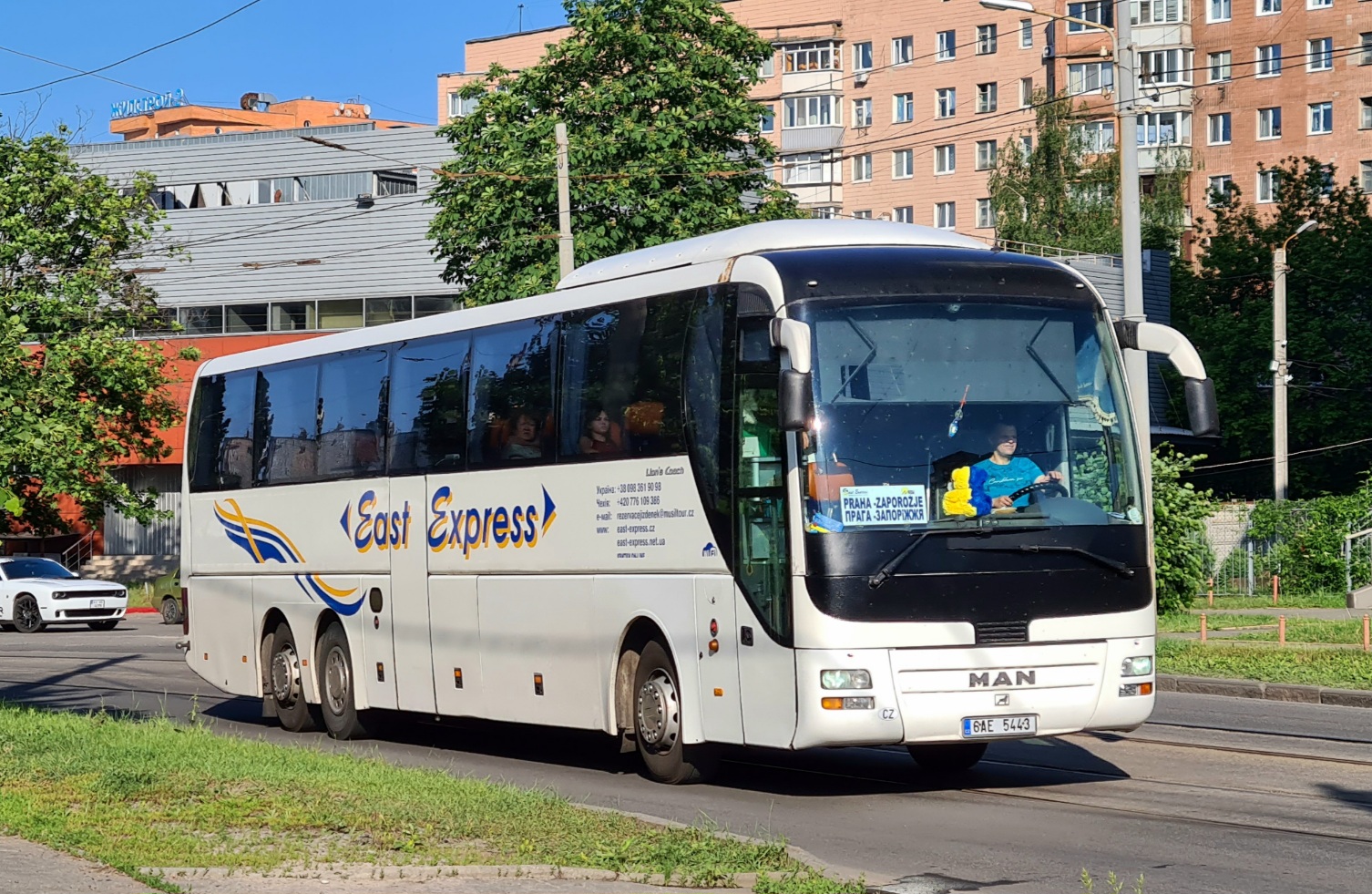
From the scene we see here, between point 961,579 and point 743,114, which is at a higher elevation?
point 743,114

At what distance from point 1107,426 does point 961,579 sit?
1452 millimetres

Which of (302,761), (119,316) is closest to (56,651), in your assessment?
(119,316)

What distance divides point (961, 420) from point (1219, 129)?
8004 centimetres

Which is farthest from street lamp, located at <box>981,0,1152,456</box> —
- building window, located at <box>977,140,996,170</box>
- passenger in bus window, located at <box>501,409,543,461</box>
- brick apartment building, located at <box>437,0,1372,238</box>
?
building window, located at <box>977,140,996,170</box>

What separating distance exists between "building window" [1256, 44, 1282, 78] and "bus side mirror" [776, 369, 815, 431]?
78.8 metres

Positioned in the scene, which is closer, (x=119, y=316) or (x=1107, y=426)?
(x=1107, y=426)

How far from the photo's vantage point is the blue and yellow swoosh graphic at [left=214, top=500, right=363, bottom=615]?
1709 cm

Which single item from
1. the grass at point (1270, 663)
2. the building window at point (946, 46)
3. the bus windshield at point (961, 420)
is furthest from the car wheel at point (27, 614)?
the building window at point (946, 46)

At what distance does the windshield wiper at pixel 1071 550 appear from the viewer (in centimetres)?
1134

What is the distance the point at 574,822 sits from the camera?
9.50 metres

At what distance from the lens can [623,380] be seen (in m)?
13.2

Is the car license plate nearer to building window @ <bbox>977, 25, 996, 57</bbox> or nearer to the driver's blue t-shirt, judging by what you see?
the driver's blue t-shirt

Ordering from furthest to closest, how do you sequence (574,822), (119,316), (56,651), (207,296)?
1. (207,296)
2. (119,316)
3. (56,651)
4. (574,822)

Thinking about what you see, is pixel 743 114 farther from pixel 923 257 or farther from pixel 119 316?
pixel 923 257
